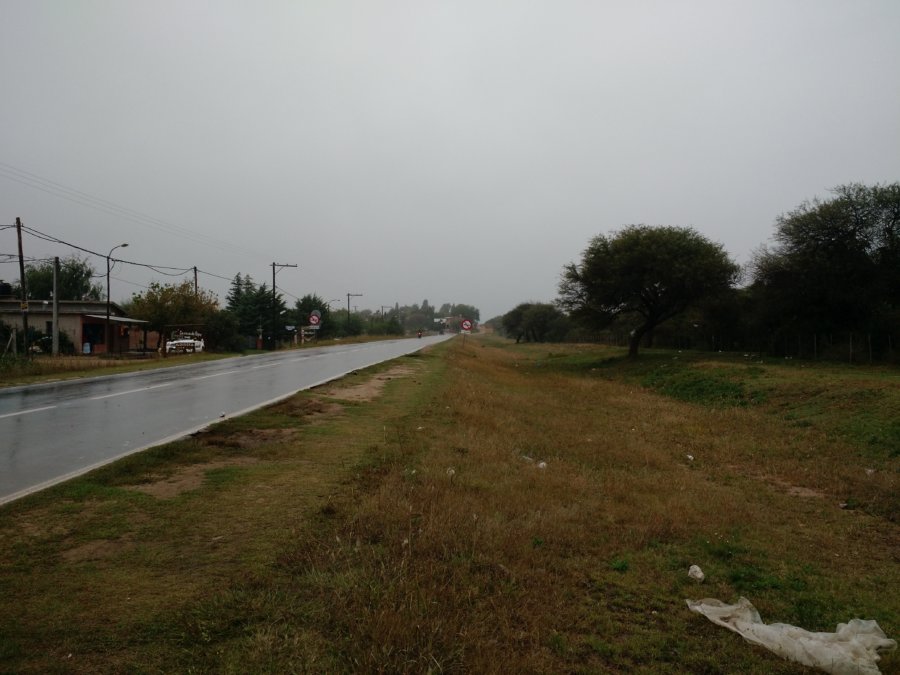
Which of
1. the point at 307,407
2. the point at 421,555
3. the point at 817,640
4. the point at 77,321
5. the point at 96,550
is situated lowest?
the point at 817,640

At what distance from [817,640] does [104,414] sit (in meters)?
12.0

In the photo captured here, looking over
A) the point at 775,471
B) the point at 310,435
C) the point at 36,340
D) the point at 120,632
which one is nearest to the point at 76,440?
the point at 310,435

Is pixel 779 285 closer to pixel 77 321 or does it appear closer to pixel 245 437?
pixel 245 437

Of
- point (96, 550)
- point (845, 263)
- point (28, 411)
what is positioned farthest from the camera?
point (845, 263)

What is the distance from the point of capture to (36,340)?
131 feet

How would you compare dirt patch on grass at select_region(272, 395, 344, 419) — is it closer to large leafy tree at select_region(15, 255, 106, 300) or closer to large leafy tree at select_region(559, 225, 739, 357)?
large leafy tree at select_region(559, 225, 739, 357)

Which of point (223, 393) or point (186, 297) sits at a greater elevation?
point (186, 297)

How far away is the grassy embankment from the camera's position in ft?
11.0

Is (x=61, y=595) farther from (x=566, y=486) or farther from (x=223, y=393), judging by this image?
(x=223, y=393)

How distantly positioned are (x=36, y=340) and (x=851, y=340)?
51632mm

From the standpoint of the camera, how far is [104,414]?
11078 mm

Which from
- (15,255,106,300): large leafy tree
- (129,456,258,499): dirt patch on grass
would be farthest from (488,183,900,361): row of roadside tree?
(15,255,106,300): large leafy tree

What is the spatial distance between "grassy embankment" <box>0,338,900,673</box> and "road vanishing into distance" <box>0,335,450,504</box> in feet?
2.65

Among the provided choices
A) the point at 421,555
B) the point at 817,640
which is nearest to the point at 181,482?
the point at 421,555
